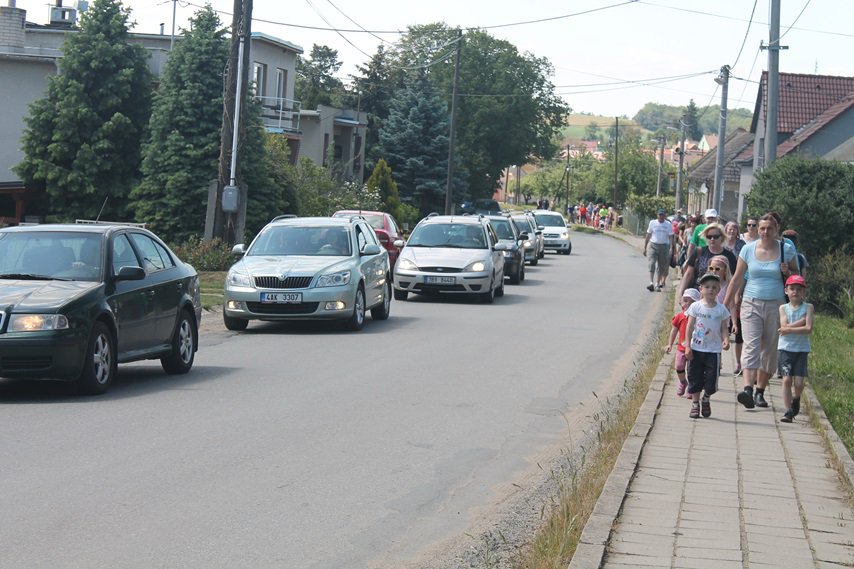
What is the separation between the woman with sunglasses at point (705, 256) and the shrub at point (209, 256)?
48.4 ft

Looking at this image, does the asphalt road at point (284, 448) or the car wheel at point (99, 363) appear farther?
the car wheel at point (99, 363)

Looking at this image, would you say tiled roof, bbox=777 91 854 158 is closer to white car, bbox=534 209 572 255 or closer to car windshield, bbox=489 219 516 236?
white car, bbox=534 209 572 255

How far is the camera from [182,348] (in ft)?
42.1

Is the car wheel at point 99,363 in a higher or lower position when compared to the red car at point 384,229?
lower

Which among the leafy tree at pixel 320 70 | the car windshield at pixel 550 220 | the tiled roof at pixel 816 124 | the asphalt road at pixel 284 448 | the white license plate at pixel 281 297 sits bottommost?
the asphalt road at pixel 284 448

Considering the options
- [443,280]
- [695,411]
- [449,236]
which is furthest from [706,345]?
[449,236]

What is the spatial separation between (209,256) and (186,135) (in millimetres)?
10902

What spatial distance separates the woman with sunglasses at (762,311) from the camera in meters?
11.1

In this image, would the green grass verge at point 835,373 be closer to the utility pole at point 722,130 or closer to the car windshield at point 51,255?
the car windshield at point 51,255

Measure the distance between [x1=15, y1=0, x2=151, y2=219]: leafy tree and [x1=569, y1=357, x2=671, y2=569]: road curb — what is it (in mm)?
30256

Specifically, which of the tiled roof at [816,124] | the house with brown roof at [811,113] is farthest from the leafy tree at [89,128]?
the tiled roof at [816,124]

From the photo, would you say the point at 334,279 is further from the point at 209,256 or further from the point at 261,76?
the point at 261,76

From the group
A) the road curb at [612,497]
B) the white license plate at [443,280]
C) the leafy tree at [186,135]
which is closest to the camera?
the road curb at [612,497]

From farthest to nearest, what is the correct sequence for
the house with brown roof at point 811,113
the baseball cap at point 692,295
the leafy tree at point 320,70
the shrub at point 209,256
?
the leafy tree at point 320,70
the house with brown roof at point 811,113
the shrub at point 209,256
the baseball cap at point 692,295
